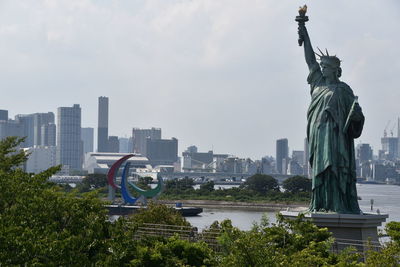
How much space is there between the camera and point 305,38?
22.5 meters

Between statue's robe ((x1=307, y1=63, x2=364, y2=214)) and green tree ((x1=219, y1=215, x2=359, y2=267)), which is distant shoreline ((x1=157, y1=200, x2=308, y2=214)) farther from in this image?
green tree ((x1=219, y1=215, x2=359, y2=267))

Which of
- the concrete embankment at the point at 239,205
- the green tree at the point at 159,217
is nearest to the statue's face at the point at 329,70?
the green tree at the point at 159,217

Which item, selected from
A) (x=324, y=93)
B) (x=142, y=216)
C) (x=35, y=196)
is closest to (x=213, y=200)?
(x=142, y=216)

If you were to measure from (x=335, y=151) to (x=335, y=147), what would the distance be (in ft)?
0.34

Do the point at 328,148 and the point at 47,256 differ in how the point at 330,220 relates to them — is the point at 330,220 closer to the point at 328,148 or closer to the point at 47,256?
the point at 328,148

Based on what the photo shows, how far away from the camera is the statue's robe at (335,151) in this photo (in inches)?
830

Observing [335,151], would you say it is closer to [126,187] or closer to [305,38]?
[305,38]

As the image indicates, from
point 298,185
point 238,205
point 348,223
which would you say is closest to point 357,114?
point 348,223

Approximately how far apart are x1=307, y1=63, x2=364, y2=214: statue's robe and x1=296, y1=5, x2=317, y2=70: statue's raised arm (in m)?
1.22

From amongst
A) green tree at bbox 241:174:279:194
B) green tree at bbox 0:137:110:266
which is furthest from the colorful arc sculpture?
green tree at bbox 0:137:110:266

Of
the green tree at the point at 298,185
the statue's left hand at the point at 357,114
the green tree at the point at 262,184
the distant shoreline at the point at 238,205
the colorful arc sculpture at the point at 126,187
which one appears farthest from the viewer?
the green tree at the point at 262,184

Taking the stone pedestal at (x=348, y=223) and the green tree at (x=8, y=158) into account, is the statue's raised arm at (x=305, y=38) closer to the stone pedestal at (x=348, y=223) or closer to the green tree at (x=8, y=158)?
the stone pedestal at (x=348, y=223)

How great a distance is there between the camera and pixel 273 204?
92.6m

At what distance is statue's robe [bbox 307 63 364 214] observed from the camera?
69.2 ft
